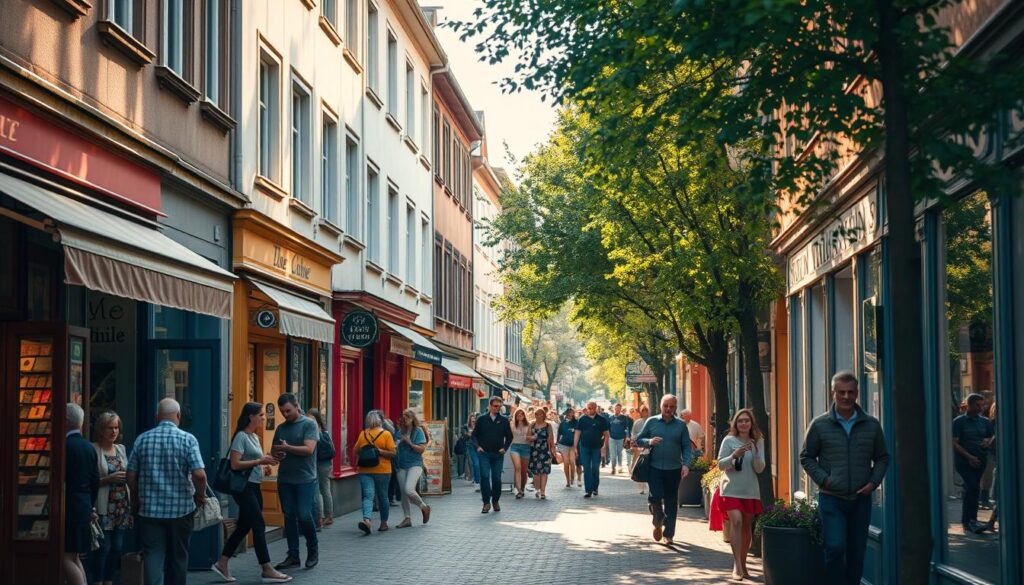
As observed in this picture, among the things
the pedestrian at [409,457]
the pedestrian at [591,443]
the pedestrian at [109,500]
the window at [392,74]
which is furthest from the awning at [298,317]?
the window at [392,74]

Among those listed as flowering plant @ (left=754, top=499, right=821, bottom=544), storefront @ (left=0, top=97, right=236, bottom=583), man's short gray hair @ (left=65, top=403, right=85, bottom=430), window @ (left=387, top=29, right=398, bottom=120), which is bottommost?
flowering plant @ (left=754, top=499, right=821, bottom=544)

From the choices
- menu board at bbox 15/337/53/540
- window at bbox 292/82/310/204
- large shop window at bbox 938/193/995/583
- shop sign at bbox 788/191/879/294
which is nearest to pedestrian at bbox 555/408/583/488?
window at bbox 292/82/310/204

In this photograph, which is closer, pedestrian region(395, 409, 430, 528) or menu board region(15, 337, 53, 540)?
menu board region(15, 337, 53, 540)

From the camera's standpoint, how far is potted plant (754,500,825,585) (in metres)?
10.8

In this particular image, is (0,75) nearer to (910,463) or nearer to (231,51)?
(910,463)

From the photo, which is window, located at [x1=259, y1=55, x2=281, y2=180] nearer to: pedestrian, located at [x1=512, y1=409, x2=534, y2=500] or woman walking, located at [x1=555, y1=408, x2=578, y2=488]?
pedestrian, located at [x1=512, y1=409, x2=534, y2=500]

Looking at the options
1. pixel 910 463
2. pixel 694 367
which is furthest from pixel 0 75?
pixel 694 367

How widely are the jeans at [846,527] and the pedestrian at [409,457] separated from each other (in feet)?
32.0

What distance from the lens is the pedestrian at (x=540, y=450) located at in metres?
25.5

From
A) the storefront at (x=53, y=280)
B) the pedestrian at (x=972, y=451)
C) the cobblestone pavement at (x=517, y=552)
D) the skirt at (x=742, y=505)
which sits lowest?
the cobblestone pavement at (x=517, y=552)

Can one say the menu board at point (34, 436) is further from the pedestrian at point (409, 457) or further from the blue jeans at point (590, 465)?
the blue jeans at point (590, 465)

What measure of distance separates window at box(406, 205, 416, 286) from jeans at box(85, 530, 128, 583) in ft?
69.8

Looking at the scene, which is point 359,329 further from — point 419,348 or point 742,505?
point 742,505

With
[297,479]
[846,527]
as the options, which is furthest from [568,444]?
[846,527]
